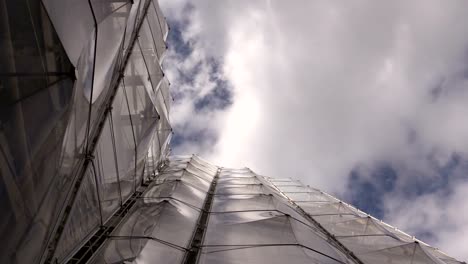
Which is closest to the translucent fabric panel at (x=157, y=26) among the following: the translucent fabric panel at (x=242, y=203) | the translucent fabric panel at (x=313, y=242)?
the translucent fabric panel at (x=242, y=203)

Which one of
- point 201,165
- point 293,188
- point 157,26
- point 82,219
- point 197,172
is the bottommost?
point 82,219

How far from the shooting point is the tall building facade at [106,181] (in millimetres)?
2211

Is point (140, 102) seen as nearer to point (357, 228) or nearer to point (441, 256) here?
point (357, 228)

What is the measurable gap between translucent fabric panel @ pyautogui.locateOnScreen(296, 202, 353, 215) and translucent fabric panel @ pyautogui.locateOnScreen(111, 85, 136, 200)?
13.4 ft

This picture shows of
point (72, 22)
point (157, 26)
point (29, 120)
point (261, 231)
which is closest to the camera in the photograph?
point (29, 120)

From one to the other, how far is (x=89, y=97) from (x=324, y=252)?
3387 mm

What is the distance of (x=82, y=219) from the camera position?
3977mm

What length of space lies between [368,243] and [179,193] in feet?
11.5

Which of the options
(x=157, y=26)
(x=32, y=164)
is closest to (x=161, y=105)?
(x=157, y=26)

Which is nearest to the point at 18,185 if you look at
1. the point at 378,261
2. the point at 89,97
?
the point at 89,97

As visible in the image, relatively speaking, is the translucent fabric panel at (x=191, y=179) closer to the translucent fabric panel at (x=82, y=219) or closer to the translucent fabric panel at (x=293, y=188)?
the translucent fabric panel at (x=293, y=188)

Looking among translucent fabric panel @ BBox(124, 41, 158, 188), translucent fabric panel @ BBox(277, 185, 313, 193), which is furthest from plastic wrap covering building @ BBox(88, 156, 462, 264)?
translucent fabric panel @ BBox(277, 185, 313, 193)

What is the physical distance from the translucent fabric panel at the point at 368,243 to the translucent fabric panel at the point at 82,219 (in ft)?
12.5

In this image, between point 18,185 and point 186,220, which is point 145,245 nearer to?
point 186,220
